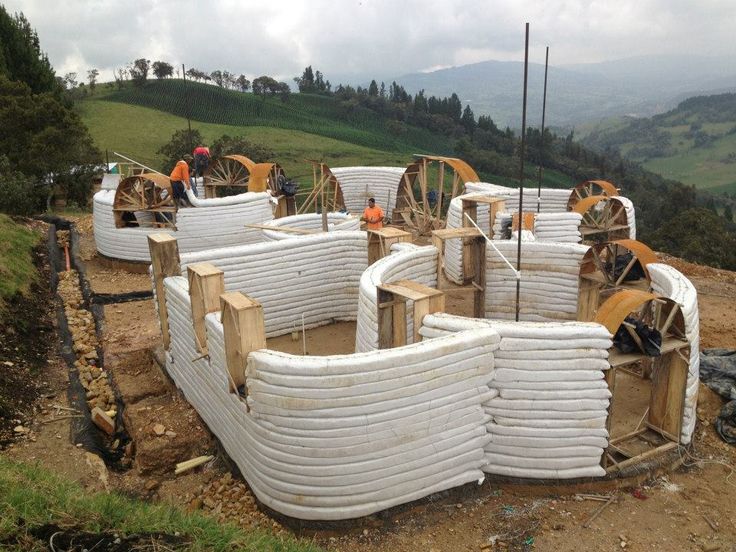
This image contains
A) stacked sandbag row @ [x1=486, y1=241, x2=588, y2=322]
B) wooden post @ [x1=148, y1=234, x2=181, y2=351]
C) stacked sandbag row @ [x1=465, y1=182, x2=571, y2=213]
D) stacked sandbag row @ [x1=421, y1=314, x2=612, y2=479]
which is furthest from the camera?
stacked sandbag row @ [x1=465, y1=182, x2=571, y2=213]

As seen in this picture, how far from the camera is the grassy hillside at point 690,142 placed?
121812 millimetres

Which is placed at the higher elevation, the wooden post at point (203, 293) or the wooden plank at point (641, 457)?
the wooden post at point (203, 293)

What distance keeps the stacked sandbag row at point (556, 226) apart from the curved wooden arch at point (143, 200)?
9.86 metres

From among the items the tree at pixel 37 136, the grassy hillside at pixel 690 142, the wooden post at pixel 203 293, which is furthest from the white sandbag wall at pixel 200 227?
the grassy hillside at pixel 690 142

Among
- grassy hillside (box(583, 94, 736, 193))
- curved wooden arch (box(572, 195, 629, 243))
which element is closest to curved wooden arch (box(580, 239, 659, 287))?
curved wooden arch (box(572, 195, 629, 243))

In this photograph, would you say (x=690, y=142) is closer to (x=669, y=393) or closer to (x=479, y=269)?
(x=479, y=269)

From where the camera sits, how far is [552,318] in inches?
474

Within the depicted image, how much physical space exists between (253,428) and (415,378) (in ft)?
6.59

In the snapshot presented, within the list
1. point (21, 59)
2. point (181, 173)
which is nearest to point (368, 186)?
point (181, 173)

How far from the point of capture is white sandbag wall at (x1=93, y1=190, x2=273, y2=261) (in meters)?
17.2

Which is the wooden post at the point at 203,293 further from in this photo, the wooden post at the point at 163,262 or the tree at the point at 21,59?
the tree at the point at 21,59

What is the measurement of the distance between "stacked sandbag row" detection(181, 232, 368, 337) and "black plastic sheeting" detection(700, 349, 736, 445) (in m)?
6.62

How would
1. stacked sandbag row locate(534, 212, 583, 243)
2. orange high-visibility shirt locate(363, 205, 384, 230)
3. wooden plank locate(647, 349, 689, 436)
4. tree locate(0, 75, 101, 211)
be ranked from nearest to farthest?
1. wooden plank locate(647, 349, 689, 436)
2. orange high-visibility shirt locate(363, 205, 384, 230)
3. stacked sandbag row locate(534, 212, 583, 243)
4. tree locate(0, 75, 101, 211)

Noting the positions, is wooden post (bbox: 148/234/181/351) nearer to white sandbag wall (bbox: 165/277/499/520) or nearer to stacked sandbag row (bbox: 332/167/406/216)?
white sandbag wall (bbox: 165/277/499/520)
